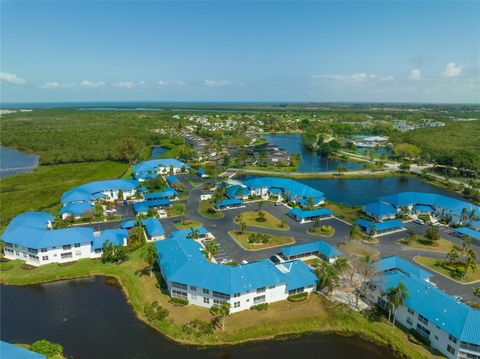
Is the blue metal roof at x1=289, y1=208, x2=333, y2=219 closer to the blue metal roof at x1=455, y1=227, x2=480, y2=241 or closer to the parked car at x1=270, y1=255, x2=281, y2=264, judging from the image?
the parked car at x1=270, y1=255, x2=281, y2=264

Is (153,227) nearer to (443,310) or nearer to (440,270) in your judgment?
(443,310)

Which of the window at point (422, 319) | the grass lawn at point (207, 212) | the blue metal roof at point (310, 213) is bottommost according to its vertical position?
the window at point (422, 319)

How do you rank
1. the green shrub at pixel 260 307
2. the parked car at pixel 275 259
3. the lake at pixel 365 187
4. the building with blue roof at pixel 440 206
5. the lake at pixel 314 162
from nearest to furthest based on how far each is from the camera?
the green shrub at pixel 260 307 → the parked car at pixel 275 259 → the building with blue roof at pixel 440 206 → the lake at pixel 365 187 → the lake at pixel 314 162

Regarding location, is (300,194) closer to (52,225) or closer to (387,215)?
(387,215)

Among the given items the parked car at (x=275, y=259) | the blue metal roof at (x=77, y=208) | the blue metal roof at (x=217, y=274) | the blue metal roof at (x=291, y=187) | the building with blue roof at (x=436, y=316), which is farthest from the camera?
the blue metal roof at (x=291, y=187)

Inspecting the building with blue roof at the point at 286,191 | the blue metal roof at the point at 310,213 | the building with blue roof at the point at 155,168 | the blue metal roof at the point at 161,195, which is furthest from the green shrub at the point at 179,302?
the building with blue roof at the point at 155,168

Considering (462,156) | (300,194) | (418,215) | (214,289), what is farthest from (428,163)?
(214,289)

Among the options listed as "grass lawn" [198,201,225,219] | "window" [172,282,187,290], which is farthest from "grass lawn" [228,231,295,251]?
"window" [172,282,187,290]

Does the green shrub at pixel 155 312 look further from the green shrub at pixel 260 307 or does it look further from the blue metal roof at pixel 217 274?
the green shrub at pixel 260 307
